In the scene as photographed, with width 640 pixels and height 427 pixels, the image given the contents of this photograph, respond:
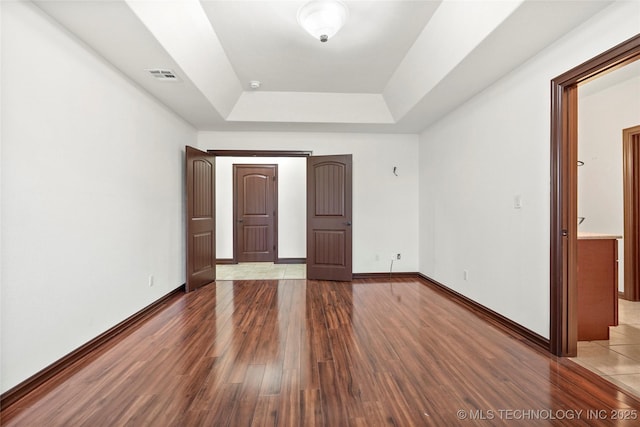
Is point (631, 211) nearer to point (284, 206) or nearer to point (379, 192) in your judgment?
point (379, 192)

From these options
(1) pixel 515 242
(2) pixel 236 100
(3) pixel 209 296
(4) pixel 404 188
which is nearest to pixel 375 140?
(4) pixel 404 188

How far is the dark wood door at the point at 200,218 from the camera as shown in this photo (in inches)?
162

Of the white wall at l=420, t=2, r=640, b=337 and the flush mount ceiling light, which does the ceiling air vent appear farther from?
the white wall at l=420, t=2, r=640, b=337

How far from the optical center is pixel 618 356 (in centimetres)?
228

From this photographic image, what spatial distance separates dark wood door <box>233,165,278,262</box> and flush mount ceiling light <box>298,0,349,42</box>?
4282mm

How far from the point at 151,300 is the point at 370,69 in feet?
12.3

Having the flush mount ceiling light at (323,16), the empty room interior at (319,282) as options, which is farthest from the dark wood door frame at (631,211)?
the flush mount ceiling light at (323,16)

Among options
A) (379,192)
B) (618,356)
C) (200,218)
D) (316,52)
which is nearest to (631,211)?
(618,356)

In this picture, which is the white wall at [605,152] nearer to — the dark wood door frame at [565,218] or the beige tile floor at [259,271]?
the dark wood door frame at [565,218]

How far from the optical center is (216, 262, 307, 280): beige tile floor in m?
5.18

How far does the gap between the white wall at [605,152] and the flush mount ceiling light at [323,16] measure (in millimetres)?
3350

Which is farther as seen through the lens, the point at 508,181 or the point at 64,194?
the point at 508,181

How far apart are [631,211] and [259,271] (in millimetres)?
5561

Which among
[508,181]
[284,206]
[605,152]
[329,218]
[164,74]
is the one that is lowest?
[329,218]
